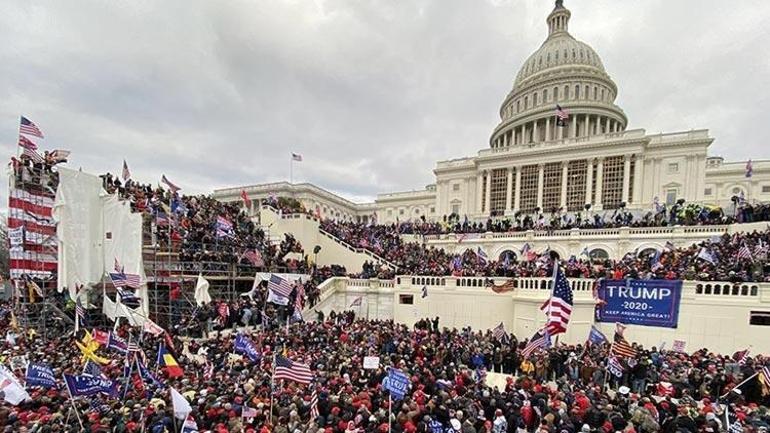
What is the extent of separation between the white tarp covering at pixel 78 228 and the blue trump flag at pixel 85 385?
13026 mm

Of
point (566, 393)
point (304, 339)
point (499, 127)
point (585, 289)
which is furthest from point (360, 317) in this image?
point (499, 127)

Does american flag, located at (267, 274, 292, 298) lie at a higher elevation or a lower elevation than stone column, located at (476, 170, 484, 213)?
lower

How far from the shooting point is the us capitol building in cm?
4019

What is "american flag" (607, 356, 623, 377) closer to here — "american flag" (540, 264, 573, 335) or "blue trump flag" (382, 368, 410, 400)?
"american flag" (540, 264, 573, 335)

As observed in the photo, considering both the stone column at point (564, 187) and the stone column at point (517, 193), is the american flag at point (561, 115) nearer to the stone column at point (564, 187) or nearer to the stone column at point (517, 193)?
the stone column at point (564, 187)

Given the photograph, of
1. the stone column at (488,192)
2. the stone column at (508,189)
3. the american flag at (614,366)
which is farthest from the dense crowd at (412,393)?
the stone column at (488,192)

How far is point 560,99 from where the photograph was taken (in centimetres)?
5828

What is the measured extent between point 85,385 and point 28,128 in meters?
16.3

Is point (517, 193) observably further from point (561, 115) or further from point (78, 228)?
point (78, 228)

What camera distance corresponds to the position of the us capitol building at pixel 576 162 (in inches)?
1582

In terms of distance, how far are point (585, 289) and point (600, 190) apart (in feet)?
104

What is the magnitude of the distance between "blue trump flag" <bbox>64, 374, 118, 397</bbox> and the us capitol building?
40.1 metres

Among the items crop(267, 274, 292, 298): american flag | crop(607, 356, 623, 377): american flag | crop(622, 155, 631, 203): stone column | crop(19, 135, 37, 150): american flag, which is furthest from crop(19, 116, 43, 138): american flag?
crop(622, 155, 631, 203): stone column

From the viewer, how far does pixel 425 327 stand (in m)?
18.2
